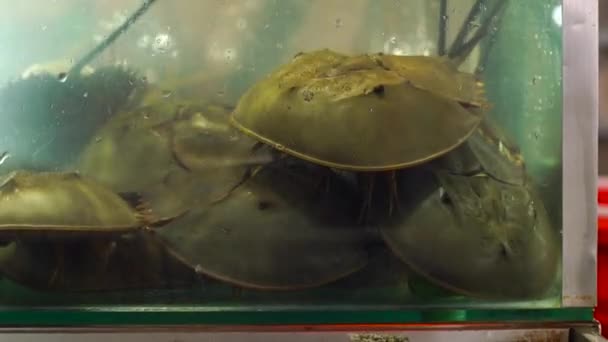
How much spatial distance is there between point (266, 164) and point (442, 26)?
273mm

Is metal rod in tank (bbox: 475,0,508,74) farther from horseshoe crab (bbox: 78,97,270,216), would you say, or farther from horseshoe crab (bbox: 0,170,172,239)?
horseshoe crab (bbox: 0,170,172,239)

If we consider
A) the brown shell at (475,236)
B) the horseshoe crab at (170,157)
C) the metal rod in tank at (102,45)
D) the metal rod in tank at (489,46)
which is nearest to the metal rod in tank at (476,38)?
the metal rod in tank at (489,46)

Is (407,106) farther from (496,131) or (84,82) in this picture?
(84,82)

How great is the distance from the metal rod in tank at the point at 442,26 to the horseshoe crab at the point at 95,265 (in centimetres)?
40

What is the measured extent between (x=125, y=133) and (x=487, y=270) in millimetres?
452

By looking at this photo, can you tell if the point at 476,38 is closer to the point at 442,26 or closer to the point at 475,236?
the point at 442,26

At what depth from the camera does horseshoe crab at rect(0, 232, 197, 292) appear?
615mm

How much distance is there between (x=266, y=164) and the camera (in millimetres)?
625

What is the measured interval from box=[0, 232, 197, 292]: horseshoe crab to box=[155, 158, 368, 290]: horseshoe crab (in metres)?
0.02

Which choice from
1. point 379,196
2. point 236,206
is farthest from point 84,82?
point 379,196

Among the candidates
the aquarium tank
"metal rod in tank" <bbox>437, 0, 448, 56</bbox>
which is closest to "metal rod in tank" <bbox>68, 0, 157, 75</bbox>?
the aquarium tank

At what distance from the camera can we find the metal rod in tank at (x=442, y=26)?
65 cm

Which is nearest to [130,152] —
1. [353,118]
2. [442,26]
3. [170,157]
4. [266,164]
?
[170,157]

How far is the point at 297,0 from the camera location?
0.66 metres
